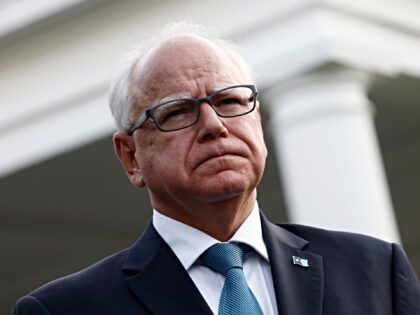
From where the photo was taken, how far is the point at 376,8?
11.3 m

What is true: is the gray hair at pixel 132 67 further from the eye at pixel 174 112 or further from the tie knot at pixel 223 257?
the tie knot at pixel 223 257

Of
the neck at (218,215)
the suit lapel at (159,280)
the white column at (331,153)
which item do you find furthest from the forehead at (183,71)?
the white column at (331,153)

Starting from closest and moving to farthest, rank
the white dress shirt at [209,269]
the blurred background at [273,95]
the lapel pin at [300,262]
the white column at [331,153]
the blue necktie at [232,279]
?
the blue necktie at [232,279] → the white dress shirt at [209,269] → the lapel pin at [300,262] → the white column at [331,153] → the blurred background at [273,95]

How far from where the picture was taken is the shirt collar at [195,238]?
12.5 feet

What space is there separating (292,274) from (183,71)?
622mm

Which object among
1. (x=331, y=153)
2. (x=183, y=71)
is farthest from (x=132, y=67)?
(x=331, y=153)

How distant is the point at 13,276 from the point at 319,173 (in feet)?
31.2

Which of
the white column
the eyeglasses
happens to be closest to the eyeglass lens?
the eyeglasses

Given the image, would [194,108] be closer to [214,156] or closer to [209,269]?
[214,156]

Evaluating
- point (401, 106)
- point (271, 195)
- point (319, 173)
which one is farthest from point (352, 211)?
point (271, 195)

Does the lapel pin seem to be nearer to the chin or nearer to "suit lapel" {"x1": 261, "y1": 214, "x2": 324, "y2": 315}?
"suit lapel" {"x1": 261, "y1": 214, "x2": 324, "y2": 315}

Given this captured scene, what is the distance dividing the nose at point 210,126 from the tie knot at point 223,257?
1.00 ft

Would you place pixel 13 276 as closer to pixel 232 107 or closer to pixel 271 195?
pixel 271 195

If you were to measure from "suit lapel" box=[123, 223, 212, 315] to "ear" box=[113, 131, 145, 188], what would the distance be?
15 centimetres
